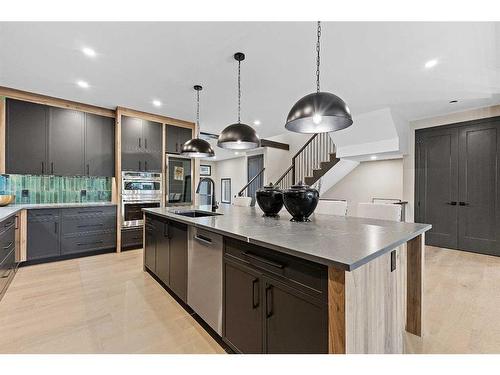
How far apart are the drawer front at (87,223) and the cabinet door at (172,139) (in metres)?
1.68

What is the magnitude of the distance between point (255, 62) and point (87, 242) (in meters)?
3.87

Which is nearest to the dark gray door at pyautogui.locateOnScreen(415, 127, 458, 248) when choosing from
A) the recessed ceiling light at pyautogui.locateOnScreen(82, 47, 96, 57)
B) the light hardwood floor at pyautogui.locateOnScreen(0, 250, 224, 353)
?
the light hardwood floor at pyautogui.locateOnScreen(0, 250, 224, 353)

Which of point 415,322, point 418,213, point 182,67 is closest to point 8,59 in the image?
point 182,67

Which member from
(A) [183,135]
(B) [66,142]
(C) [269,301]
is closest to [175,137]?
(A) [183,135]

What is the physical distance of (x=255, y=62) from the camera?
2822mm

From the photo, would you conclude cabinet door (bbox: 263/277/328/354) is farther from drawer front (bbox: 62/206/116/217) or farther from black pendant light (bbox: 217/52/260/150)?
drawer front (bbox: 62/206/116/217)

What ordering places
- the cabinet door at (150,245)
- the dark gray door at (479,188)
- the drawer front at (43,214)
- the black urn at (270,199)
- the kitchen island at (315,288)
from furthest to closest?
the dark gray door at (479,188) < the drawer front at (43,214) < the cabinet door at (150,245) < the black urn at (270,199) < the kitchen island at (315,288)

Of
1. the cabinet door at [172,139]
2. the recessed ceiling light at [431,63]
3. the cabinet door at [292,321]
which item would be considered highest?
the recessed ceiling light at [431,63]

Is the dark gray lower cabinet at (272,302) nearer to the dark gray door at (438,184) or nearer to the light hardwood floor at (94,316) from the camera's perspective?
the light hardwood floor at (94,316)

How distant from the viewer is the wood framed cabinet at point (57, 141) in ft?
11.9

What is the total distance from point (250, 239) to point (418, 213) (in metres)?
5.07

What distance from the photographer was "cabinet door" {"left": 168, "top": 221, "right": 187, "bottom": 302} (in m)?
2.28

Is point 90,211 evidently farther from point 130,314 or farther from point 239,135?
point 239,135

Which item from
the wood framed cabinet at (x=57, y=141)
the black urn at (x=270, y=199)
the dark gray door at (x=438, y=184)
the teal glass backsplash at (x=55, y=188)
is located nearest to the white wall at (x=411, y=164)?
the dark gray door at (x=438, y=184)
